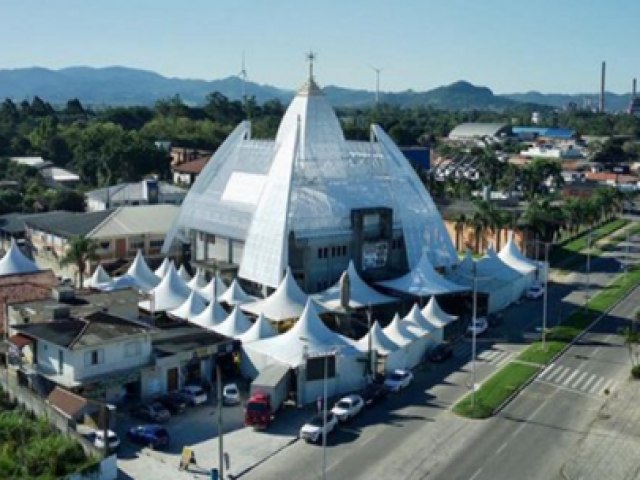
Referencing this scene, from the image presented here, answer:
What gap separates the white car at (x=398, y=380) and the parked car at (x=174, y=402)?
1099cm

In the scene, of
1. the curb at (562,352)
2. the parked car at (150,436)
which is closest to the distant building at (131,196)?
the curb at (562,352)

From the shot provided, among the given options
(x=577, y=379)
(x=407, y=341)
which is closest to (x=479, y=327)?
(x=407, y=341)

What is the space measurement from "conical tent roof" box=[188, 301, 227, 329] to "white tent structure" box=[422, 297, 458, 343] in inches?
517

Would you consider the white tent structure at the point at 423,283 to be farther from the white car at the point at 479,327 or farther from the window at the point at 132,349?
the window at the point at 132,349

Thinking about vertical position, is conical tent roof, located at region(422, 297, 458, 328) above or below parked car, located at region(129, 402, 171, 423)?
above

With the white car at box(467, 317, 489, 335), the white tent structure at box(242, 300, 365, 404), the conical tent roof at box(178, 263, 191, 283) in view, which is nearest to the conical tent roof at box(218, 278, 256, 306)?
the conical tent roof at box(178, 263, 191, 283)

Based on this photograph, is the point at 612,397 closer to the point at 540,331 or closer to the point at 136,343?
the point at 540,331

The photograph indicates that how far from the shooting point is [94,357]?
41.0 meters

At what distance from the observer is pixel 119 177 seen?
123000 mm

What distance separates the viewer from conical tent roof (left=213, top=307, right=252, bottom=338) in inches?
1954

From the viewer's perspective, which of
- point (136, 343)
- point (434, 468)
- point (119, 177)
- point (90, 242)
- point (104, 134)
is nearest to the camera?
point (434, 468)

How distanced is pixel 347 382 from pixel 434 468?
10.5 metres

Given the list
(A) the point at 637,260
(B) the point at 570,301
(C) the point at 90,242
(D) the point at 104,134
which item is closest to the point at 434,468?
(B) the point at 570,301

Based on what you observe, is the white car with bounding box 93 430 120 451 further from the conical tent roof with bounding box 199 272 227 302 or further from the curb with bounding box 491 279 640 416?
the conical tent roof with bounding box 199 272 227 302
